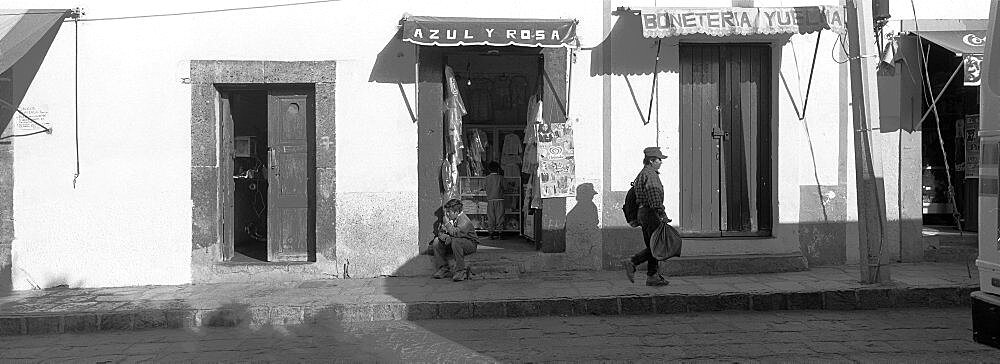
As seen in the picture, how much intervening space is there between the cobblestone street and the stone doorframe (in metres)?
1.92

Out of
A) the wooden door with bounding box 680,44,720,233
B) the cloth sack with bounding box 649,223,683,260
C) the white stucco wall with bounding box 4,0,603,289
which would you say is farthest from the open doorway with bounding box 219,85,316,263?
the wooden door with bounding box 680,44,720,233

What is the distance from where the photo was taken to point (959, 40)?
909 centimetres

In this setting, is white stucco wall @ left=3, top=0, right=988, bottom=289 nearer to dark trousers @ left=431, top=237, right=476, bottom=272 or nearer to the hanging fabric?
dark trousers @ left=431, top=237, right=476, bottom=272

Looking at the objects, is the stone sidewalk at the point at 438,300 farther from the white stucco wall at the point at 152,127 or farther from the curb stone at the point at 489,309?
the white stucco wall at the point at 152,127

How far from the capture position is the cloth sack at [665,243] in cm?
823

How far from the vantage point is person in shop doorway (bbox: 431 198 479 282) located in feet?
30.3

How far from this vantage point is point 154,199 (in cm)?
929

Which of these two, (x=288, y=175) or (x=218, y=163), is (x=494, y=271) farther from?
(x=218, y=163)

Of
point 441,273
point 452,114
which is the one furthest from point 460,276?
point 452,114

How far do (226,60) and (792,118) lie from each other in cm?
695

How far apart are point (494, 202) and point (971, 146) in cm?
685

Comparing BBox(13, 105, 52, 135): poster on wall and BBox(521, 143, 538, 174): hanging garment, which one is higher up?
BBox(13, 105, 52, 135): poster on wall

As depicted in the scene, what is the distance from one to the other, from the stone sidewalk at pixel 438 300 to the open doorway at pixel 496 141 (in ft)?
8.37

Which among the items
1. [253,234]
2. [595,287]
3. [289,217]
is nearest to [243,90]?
[289,217]
